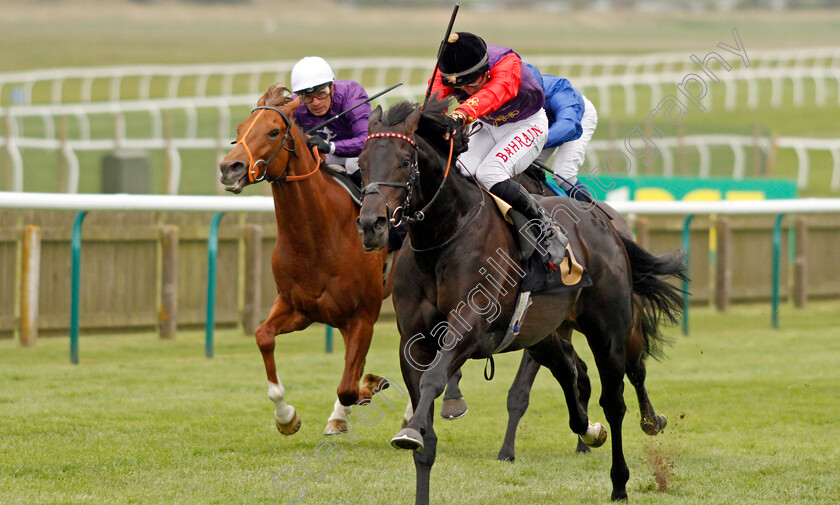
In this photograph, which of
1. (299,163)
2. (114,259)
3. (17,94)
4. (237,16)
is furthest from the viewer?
(237,16)

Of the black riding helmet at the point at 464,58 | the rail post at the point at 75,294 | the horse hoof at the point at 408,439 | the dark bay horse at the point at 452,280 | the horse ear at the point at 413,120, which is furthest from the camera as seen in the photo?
the rail post at the point at 75,294

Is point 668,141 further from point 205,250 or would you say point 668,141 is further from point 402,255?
point 402,255

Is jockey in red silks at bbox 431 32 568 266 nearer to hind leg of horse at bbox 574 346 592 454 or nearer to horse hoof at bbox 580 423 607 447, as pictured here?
horse hoof at bbox 580 423 607 447

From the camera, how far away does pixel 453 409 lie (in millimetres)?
5605

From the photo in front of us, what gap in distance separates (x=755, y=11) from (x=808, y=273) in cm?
3914

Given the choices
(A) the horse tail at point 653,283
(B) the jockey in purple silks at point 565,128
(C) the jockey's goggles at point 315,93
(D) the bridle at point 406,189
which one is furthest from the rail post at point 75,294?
(D) the bridle at point 406,189

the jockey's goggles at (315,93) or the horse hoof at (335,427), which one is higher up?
the jockey's goggles at (315,93)

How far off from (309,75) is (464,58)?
1.22 meters

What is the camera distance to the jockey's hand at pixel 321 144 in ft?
18.9

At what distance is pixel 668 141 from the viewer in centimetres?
1742

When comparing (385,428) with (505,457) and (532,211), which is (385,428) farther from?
(532,211)

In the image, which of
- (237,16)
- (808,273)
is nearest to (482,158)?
(808,273)

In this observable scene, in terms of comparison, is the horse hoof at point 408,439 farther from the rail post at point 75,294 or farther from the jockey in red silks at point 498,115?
the rail post at point 75,294

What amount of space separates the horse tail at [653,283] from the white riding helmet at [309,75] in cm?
175
